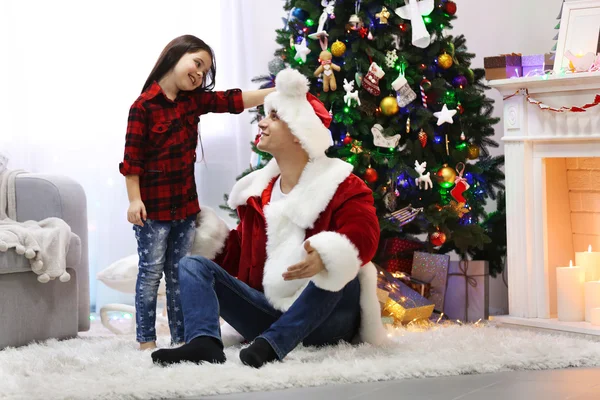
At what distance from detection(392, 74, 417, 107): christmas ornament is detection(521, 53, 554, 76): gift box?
44cm

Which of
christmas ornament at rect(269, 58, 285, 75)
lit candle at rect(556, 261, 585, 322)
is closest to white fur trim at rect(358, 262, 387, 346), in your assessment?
lit candle at rect(556, 261, 585, 322)

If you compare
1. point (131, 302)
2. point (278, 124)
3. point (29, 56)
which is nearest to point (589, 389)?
point (278, 124)

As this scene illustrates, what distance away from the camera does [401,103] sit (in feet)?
11.8

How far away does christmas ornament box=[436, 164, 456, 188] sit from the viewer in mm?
3613

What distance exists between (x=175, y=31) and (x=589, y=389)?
116 inches

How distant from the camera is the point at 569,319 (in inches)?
131

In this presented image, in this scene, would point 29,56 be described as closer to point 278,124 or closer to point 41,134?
point 41,134

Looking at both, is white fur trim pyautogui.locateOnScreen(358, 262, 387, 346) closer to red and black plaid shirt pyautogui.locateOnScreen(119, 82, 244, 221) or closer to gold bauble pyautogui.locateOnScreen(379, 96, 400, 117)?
red and black plaid shirt pyautogui.locateOnScreen(119, 82, 244, 221)

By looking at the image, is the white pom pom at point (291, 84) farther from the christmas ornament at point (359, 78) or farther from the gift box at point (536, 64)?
the gift box at point (536, 64)

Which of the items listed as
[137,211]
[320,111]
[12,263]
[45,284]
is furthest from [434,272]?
[12,263]

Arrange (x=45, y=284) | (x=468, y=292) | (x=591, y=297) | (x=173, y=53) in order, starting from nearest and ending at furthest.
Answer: (x=173, y=53) → (x=45, y=284) → (x=591, y=297) → (x=468, y=292)

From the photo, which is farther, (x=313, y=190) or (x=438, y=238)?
(x=438, y=238)

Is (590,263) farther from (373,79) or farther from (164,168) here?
(164,168)

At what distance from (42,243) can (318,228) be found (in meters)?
0.99
